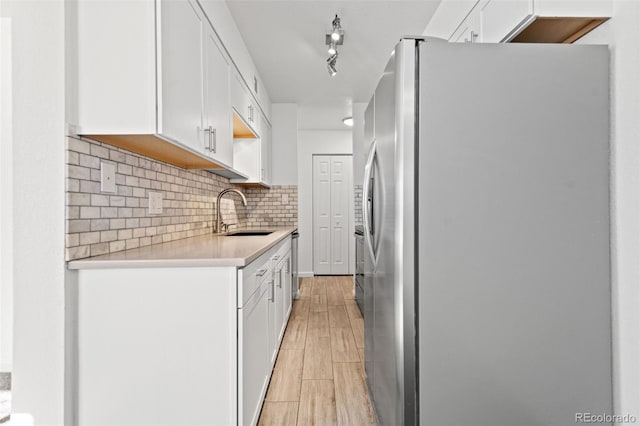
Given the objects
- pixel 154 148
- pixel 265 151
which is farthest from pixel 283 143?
pixel 154 148

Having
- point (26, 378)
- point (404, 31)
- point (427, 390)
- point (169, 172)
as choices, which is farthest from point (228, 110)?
Result: point (427, 390)

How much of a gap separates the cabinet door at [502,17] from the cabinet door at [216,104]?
4.70 ft

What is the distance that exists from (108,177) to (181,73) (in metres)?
0.55

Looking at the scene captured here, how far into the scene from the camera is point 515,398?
124 centimetres

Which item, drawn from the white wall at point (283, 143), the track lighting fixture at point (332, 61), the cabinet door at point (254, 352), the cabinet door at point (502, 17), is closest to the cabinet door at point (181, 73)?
the cabinet door at point (254, 352)

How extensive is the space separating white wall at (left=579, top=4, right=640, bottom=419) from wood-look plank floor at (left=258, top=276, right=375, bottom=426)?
110 cm

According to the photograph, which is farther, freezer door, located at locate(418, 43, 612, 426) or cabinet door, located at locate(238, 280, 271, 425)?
cabinet door, located at locate(238, 280, 271, 425)

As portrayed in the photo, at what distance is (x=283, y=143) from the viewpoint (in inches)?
176

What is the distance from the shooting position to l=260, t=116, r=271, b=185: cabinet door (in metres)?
3.65

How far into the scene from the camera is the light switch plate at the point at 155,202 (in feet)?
6.12

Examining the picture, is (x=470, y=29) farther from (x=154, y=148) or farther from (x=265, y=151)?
(x=265, y=151)

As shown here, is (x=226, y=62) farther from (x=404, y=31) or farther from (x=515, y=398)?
(x=515, y=398)

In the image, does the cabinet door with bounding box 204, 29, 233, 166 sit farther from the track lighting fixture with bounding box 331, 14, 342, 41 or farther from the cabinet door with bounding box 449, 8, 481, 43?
the cabinet door with bounding box 449, 8, 481, 43

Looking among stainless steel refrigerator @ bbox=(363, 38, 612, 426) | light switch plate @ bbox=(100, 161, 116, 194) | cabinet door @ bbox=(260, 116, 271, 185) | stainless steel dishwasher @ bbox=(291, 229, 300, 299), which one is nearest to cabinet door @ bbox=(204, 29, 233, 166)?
light switch plate @ bbox=(100, 161, 116, 194)
